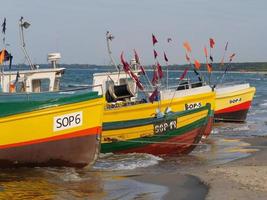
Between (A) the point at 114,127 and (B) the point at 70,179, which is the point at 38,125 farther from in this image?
(A) the point at 114,127

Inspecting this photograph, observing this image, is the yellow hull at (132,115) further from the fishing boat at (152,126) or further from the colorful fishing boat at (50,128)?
the colorful fishing boat at (50,128)

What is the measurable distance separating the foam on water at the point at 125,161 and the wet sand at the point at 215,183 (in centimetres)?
144

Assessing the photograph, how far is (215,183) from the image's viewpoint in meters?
10.5

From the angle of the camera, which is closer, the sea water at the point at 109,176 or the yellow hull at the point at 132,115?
the sea water at the point at 109,176

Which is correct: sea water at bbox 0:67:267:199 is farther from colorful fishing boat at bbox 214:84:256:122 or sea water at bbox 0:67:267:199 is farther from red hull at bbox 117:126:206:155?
colorful fishing boat at bbox 214:84:256:122

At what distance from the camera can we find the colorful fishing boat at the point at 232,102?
25.8 meters

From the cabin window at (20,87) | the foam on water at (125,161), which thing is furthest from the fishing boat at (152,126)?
the cabin window at (20,87)

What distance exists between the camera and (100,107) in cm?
1267

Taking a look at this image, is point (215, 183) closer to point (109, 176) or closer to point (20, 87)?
point (109, 176)

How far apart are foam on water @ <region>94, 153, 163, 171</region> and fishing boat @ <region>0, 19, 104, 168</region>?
3.35 feet

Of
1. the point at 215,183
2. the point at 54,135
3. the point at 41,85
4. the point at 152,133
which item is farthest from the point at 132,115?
the point at 215,183

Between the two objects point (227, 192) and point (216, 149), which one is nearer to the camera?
point (227, 192)

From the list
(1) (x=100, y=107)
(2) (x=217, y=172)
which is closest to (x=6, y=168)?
(1) (x=100, y=107)

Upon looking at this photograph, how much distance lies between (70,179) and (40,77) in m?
3.98
